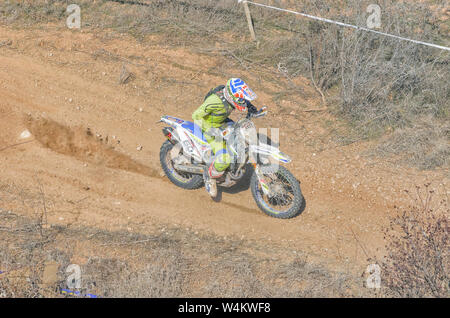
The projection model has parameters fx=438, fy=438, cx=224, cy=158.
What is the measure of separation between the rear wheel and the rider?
52 cm

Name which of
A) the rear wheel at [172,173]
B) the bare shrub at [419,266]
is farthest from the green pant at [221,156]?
the bare shrub at [419,266]

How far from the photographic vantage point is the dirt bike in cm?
652

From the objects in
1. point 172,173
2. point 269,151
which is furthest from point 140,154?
point 269,151

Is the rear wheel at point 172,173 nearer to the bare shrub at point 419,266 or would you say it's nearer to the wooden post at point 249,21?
the bare shrub at point 419,266

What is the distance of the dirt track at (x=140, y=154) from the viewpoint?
7.21m

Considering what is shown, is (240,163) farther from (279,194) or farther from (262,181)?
(279,194)

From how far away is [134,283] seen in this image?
605 centimetres

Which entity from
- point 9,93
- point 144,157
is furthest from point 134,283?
point 9,93

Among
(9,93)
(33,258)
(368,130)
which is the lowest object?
(33,258)

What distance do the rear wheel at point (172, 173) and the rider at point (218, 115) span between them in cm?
52

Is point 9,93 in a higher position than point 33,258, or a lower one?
higher
